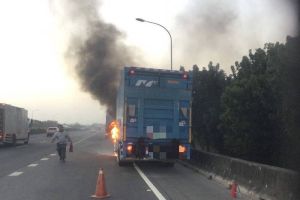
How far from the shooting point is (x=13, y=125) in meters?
38.7

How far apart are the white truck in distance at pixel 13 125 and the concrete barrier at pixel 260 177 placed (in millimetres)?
22261

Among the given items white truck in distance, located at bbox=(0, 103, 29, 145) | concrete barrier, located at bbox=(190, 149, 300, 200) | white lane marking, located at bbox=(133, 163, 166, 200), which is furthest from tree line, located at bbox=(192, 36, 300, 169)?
white truck in distance, located at bbox=(0, 103, 29, 145)

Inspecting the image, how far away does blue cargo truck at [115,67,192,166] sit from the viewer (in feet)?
61.2

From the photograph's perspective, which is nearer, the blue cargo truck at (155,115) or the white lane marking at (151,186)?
the white lane marking at (151,186)

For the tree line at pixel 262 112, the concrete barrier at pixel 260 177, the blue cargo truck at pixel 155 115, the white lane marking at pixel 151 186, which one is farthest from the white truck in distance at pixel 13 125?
the concrete barrier at pixel 260 177

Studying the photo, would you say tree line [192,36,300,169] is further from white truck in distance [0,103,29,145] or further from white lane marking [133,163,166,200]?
white truck in distance [0,103,29,145]

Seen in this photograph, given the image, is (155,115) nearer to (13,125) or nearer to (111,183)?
(111,183)

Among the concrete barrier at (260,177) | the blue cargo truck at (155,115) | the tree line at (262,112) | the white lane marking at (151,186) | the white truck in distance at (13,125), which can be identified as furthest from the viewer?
the white truck in distance at (13,125)

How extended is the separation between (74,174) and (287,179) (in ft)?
27.8

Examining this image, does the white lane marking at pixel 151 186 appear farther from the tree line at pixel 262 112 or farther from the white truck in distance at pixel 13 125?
the white truck in distance at pixel 13 125

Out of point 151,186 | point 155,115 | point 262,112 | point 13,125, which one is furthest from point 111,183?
point 13,125

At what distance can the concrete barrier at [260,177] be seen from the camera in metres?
10.3

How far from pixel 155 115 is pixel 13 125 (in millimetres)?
22044

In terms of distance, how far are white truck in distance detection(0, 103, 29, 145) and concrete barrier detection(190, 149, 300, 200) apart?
22261 millimetres
